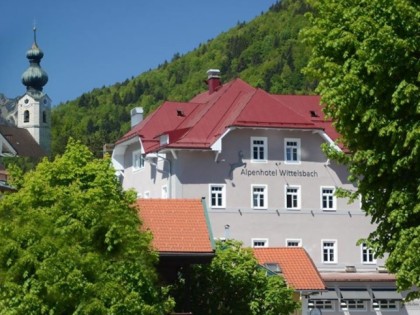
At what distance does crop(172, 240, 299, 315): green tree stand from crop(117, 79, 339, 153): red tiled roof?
27582 mm

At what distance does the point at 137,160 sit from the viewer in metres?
81.2

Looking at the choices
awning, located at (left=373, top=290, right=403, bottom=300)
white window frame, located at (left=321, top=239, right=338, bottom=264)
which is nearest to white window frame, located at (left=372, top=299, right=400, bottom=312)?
awning, located at (left=373, top=290, right=403, bottom=300)

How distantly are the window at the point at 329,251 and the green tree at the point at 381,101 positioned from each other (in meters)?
42.8

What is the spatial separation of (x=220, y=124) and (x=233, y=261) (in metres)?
31.5

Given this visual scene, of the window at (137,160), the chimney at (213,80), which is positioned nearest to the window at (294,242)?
the window at (137,160)

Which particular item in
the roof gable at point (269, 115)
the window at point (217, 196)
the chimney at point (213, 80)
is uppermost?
the chimney at point (213, 80)

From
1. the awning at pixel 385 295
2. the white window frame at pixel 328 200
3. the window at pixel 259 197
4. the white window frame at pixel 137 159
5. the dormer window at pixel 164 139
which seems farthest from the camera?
the white window frame at pixel 137 159

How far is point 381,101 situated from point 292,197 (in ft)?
146

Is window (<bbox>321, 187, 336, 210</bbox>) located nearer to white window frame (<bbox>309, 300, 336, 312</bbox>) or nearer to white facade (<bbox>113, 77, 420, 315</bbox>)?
white facade (<bbox>113, 77, 420, 315</bbox>)

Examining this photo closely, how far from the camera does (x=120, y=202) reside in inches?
1373

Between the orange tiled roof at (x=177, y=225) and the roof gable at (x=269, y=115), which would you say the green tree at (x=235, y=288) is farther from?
the roof gable at (x=269, y=115)

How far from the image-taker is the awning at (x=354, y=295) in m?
70.7

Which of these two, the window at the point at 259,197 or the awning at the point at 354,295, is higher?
the window at the point at 259,197

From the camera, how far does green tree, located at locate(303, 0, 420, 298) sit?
2933 cm
